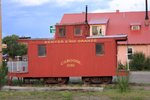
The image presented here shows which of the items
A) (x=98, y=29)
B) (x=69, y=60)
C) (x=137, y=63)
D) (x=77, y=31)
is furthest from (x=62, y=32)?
(x=98, y=29)

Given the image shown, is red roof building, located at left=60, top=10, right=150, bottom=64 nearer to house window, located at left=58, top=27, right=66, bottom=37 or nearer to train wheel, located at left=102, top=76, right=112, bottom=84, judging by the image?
house window, located at left=58, top=27, right=66, bottom=37

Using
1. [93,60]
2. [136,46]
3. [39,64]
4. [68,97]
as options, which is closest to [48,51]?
[39,64]

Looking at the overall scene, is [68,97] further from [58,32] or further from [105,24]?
[105,24]

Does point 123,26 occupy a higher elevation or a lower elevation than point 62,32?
higher

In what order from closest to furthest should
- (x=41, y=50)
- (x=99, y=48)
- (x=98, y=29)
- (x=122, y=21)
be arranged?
(x=99, y=48), (x=41, y=50), (x=98, y=29), (x=122, y=21)

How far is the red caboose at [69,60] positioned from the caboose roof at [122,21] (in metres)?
28.0

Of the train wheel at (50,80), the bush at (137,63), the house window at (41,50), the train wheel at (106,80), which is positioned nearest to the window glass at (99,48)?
the train wheel at (106,80)

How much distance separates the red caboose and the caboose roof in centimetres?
2796

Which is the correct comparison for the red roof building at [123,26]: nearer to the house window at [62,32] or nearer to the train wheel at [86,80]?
the house window at [62,32]

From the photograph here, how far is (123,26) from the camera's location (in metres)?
59.7

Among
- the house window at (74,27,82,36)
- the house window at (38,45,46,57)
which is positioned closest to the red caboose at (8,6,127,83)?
the house window at (38,45,46,57)

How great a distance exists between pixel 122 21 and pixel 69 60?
3408cm

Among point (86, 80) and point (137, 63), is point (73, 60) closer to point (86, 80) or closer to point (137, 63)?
point (86, 80)

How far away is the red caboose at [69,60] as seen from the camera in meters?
27.4
